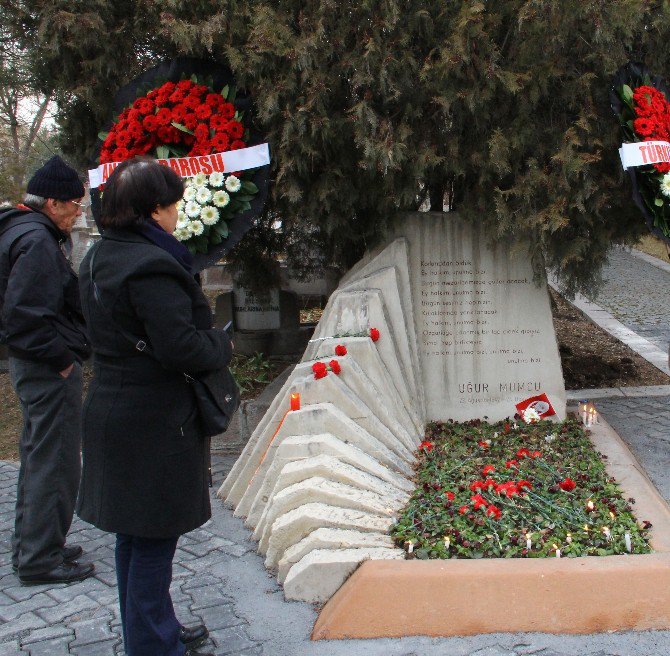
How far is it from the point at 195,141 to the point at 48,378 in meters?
2.03

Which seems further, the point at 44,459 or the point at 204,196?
the point at 204,196

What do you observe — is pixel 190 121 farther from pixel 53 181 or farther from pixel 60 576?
pixel 60 576

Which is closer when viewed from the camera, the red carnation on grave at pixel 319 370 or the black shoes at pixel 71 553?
the black shoes at pixel 71 553

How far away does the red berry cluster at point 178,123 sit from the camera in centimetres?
512

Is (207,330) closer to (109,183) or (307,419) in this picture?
(109,183)

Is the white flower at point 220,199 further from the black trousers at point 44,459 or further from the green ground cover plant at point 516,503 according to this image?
the green ground cover plant at point 516,503

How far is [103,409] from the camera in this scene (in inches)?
107

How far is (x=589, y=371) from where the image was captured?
25.2 feet

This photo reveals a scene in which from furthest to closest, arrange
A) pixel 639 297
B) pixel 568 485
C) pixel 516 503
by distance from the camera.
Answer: pixel 639 297 → pixel 568 485 → pixel 516 503

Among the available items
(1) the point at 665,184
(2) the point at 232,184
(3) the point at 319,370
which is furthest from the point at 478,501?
(2) the point at 232,184

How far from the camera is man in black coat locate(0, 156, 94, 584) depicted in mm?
3732

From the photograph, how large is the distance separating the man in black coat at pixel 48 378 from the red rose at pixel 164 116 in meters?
1.31

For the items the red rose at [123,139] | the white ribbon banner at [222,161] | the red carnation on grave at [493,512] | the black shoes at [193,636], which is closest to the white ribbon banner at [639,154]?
the white ribbon banner at [222,161]

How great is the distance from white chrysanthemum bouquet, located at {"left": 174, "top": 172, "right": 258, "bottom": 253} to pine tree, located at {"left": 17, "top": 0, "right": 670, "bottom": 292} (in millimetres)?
290
